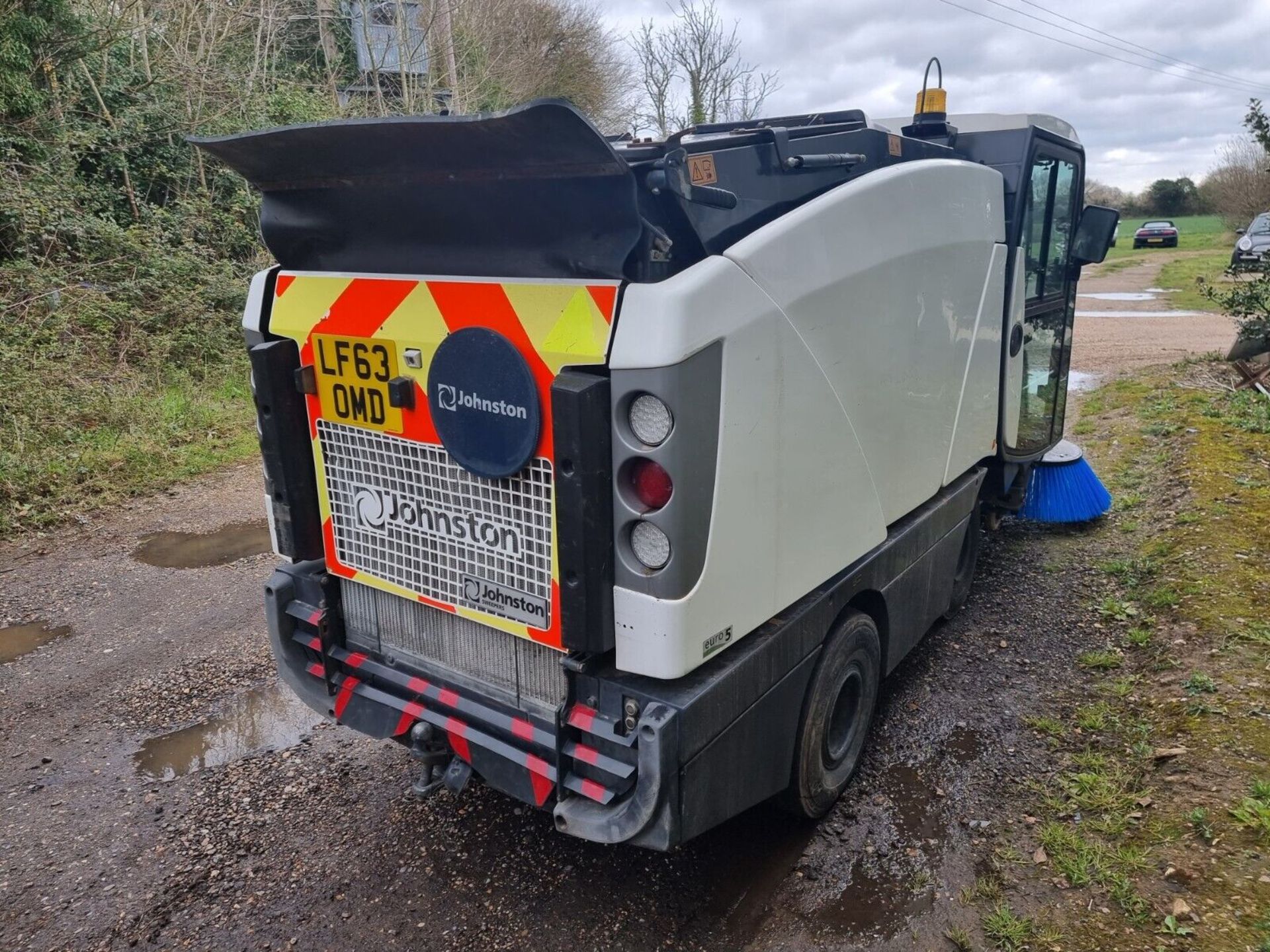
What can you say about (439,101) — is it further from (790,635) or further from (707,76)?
(790,635)

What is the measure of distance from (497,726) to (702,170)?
1.76 m

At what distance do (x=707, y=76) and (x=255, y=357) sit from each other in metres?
22.8

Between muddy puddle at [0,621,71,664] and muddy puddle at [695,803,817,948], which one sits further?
muddy puddle at [0,621,71,664]

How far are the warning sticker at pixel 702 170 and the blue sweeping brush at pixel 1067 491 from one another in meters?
4.40

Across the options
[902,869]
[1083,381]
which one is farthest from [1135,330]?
[902,869]

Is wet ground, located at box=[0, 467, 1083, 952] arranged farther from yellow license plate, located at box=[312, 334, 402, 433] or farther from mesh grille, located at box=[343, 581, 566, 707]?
yellow license plate, located at box=[312, 334, 402, 433]

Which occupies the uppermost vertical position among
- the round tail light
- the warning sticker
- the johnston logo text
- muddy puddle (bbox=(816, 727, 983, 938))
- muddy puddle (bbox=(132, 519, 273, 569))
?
the warning sticker

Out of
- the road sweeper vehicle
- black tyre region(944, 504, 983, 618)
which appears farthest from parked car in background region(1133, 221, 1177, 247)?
the road sweeper vehicle

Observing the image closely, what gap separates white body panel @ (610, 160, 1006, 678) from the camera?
2229 millimetres

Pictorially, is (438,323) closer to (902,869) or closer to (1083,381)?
(902,869)

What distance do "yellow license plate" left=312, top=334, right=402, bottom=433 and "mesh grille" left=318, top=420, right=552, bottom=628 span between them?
0.05m

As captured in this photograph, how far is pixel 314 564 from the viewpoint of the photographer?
3.17 meters

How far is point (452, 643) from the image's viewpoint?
2.84 metres

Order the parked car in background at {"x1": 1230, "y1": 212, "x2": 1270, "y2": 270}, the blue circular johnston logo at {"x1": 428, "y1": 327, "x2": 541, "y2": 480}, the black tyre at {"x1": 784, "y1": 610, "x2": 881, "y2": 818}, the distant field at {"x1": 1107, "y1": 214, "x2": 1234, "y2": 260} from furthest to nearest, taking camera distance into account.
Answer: the distant field at {"x1": 1107, "y1": 214, "x2": 1234, "y2": 260} → the parked car in background at {"x1": 1230, "y1": 212, "x2": 1270, "y2": 270} → the black tyre at {"x1": 784, "y1": 610, "x2": 881, "y2": 818} → the blue circular johnston logo at {"x1": 428, "y1": 327, "x2": 541, "y2": 480}
